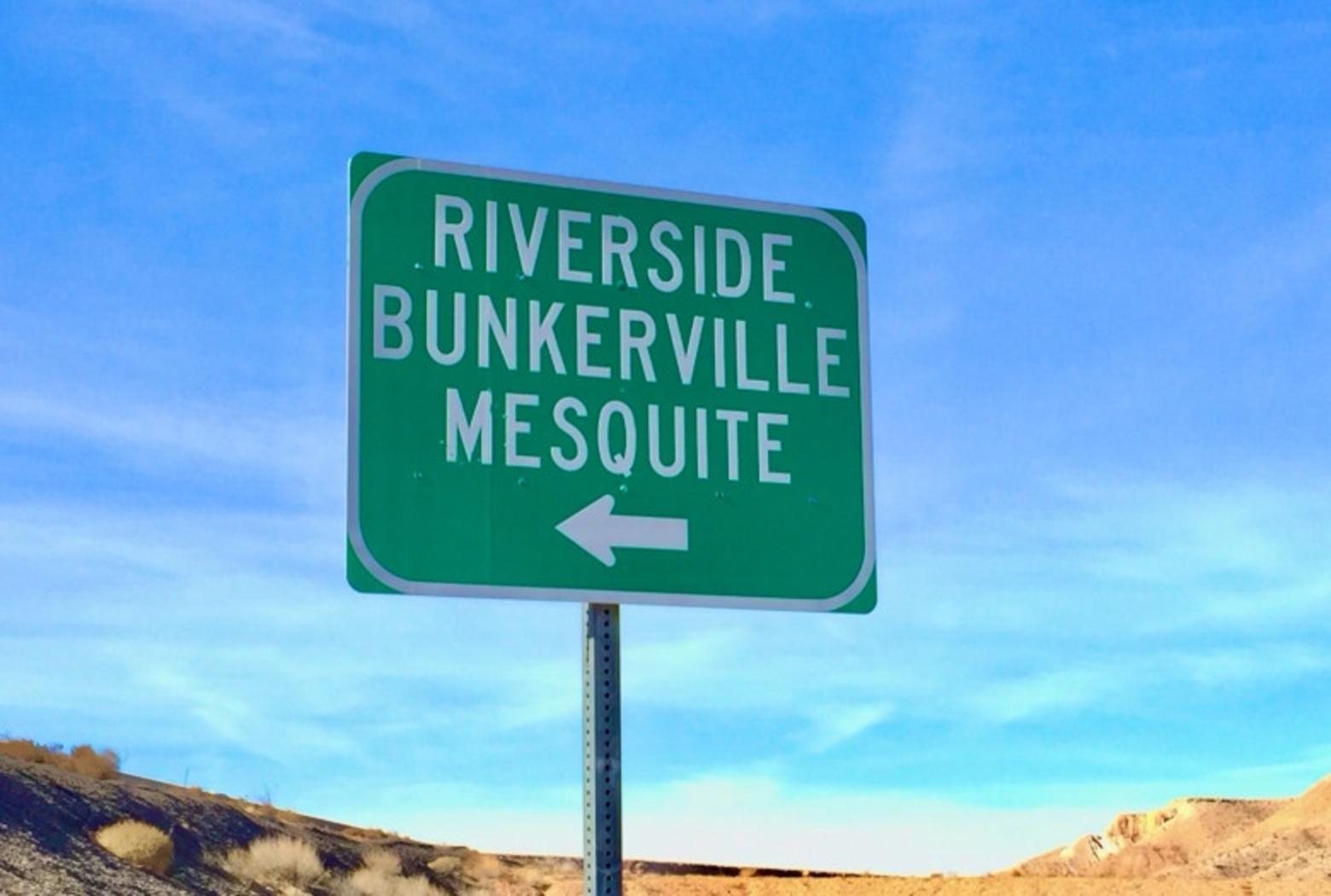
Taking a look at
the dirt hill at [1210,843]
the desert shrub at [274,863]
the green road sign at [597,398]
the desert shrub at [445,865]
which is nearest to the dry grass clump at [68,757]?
the desert shrub at [274,863]

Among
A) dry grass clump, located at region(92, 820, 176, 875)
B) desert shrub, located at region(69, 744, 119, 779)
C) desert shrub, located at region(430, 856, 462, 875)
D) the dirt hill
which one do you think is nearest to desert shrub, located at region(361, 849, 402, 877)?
desert shrub, located at region(430, 856, 462, 875)

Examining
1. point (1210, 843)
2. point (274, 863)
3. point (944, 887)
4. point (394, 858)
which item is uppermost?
point (1210, 843)

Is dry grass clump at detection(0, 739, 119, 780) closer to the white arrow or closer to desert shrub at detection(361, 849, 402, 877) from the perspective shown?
desert shrub at detection(361, 849, 402, 877)

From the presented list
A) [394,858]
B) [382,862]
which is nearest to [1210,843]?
[394,858]

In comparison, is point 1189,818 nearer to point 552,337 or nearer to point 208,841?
point 208,841

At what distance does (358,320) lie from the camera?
6.48 m

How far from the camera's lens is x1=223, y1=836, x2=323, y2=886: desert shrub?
29.0 metres

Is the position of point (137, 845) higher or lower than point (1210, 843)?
lower

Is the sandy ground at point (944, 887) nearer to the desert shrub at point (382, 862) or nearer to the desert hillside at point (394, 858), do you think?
the desert hillside at point (394, 858)

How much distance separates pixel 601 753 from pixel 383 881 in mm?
27320

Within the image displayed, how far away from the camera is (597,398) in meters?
6.66

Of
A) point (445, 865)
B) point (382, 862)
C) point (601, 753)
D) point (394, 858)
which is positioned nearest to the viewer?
point (601, 753)

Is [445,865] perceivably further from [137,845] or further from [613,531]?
[613,531]

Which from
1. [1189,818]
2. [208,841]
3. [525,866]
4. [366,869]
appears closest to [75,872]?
[208,841]
